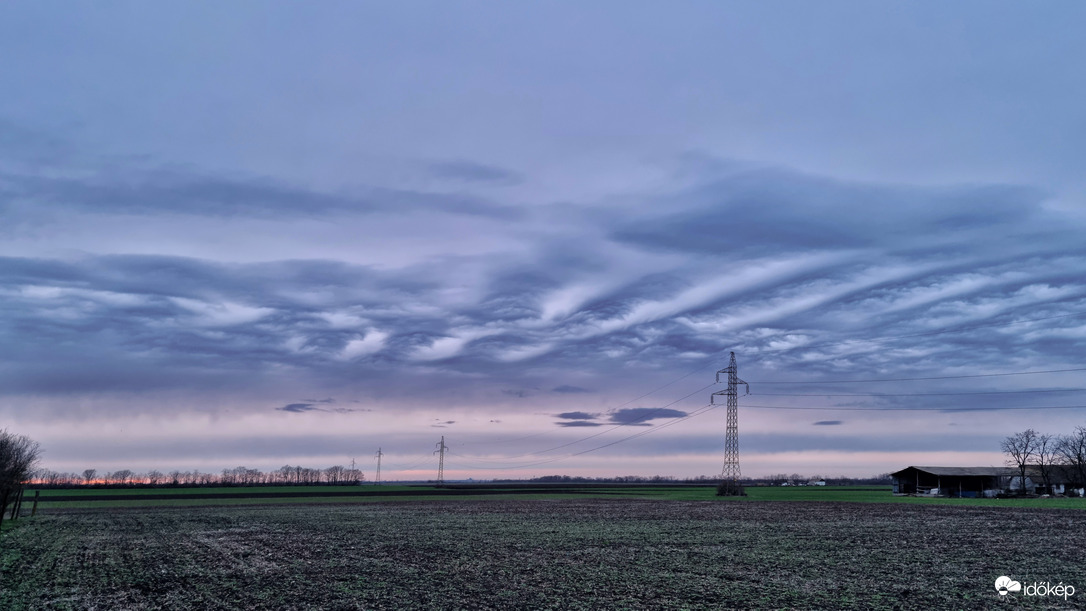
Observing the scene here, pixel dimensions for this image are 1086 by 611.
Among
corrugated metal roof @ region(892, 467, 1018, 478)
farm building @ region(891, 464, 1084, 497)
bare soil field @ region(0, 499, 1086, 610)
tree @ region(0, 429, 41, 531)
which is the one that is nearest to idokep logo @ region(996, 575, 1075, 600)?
bare soil field @ region(0, 499, 1086, 610)

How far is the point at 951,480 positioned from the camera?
13388 centimetres

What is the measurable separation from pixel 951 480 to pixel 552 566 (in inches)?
5211

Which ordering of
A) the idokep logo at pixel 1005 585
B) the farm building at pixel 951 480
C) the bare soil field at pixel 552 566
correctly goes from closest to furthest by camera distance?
the bare soil field at pixel 552 566, the idokep logo at pixel 1005 585, the farm building at pixel 951 480

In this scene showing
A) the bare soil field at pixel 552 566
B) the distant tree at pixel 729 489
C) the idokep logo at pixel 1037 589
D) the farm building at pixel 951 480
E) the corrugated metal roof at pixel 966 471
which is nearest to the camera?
the bare soil field at pixel 552 566

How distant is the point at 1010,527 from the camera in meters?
47.8

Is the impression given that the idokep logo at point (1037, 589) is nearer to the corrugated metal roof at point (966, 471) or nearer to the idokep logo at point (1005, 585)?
the idokep logo at point (1005, 585)

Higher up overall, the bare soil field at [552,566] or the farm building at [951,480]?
the bare soil field at [552,566]

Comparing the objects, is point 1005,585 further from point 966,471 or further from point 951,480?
point 966,471

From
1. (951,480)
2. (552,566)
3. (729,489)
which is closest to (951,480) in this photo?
(951,480)

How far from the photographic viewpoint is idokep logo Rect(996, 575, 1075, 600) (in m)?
22.5

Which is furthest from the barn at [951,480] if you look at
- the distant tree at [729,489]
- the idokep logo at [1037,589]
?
the idokep logo at [1037,589]

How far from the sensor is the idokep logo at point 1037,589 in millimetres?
22500

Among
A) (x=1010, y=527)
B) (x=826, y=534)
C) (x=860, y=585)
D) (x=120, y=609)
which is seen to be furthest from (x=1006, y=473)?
(x=120, y=609)

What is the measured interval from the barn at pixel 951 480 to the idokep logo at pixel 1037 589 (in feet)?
399
